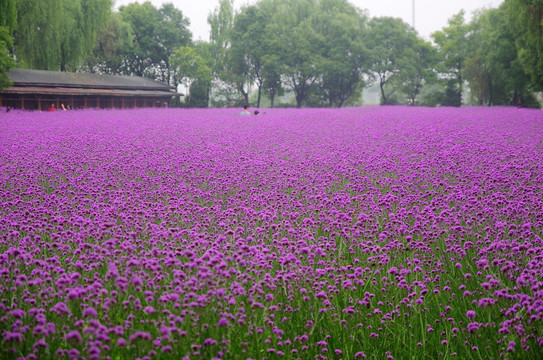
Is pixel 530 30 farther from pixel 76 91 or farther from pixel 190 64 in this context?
pixel 190 64

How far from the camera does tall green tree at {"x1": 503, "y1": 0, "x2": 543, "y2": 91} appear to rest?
2994cm

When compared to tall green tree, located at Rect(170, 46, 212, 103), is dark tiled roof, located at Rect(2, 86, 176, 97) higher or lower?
lower

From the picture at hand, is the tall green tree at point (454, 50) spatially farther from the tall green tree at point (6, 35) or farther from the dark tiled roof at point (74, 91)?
the tall green tree at point (6, 35)

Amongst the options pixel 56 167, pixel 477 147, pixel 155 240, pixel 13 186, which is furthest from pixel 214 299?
pixel 477 147

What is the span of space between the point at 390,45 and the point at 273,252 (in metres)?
62.2

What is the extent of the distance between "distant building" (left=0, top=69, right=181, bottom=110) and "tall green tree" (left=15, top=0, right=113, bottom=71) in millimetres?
1477

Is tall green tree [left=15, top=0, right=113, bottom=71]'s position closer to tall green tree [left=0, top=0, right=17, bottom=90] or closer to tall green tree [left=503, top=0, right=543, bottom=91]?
tall green tree [left=0, top=0, right=17, bottom=90]

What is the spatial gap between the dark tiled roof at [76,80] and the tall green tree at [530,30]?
34119 millimetres

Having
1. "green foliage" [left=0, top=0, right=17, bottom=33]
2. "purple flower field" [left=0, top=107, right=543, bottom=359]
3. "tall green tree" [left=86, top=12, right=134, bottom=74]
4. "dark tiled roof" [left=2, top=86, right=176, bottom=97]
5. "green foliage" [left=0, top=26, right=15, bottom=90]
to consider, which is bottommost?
"purple flower field" [left=0, top=107, right=543, bottom=359]

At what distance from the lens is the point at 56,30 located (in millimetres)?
38156

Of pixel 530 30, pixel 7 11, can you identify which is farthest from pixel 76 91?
pixel 530 30

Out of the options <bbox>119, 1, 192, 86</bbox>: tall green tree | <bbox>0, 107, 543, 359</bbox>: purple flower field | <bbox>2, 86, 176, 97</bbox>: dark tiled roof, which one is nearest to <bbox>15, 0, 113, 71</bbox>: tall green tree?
<bbox>2, 86, 176, 97</bbox>: dark tiled roof

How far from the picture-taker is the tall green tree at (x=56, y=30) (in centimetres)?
3681

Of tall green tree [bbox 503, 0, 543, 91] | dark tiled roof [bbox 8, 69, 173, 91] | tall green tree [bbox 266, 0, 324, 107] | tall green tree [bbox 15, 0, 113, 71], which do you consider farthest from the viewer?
tall green tree [bbox 266, 0, 324, 107]
